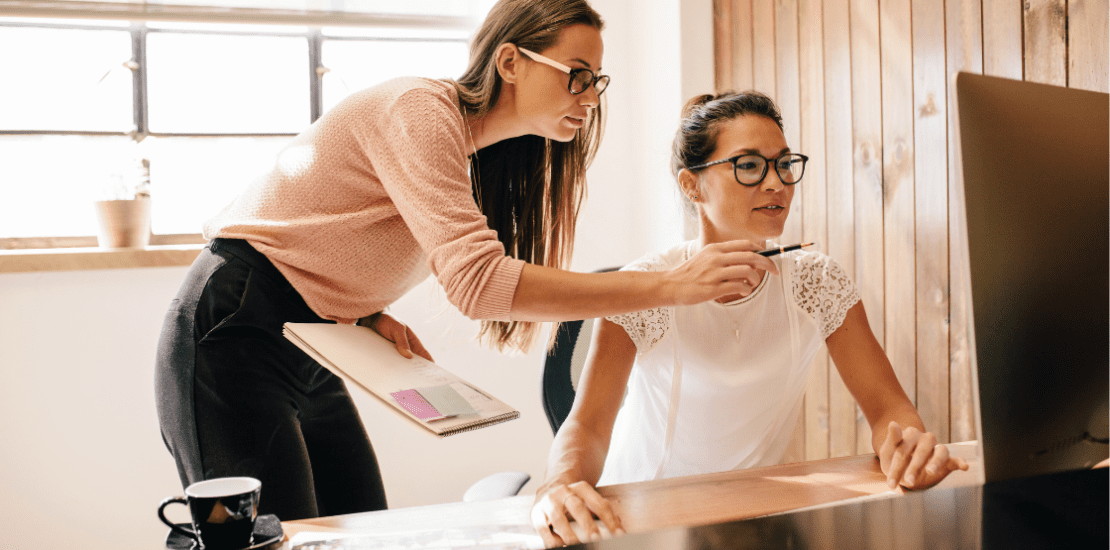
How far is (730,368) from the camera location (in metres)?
1.42

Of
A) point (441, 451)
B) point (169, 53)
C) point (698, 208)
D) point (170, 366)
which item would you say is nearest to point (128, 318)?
point (169, 53)

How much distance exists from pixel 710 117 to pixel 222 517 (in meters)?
1.11

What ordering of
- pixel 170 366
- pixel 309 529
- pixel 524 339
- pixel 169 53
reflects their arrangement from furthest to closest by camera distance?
pixel 169 53, pixel 524 339, pixel 170 366, pixel 309 529

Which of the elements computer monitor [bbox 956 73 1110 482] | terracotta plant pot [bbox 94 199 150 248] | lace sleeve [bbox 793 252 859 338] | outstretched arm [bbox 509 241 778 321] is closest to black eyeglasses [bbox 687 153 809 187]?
lace sleeve [bbox 793 252 859 338]

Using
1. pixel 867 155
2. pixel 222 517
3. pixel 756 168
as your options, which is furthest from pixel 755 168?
pixel 222 517

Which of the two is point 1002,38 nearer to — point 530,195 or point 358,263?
point 530,195

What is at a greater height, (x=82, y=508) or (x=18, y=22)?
(x=18, y=22)

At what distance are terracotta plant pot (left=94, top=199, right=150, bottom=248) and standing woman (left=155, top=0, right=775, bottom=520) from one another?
1596mm

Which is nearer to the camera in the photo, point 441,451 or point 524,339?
point 524,339

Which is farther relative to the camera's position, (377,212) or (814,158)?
(814,158)

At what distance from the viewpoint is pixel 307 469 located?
1.12 metres

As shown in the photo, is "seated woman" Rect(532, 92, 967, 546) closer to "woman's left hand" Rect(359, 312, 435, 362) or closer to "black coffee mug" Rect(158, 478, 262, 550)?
"woman's left hand" Rect(359, 312, 435, 362)

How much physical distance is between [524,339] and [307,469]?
45 centimetres

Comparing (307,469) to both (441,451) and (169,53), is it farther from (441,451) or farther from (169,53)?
(169,53)
